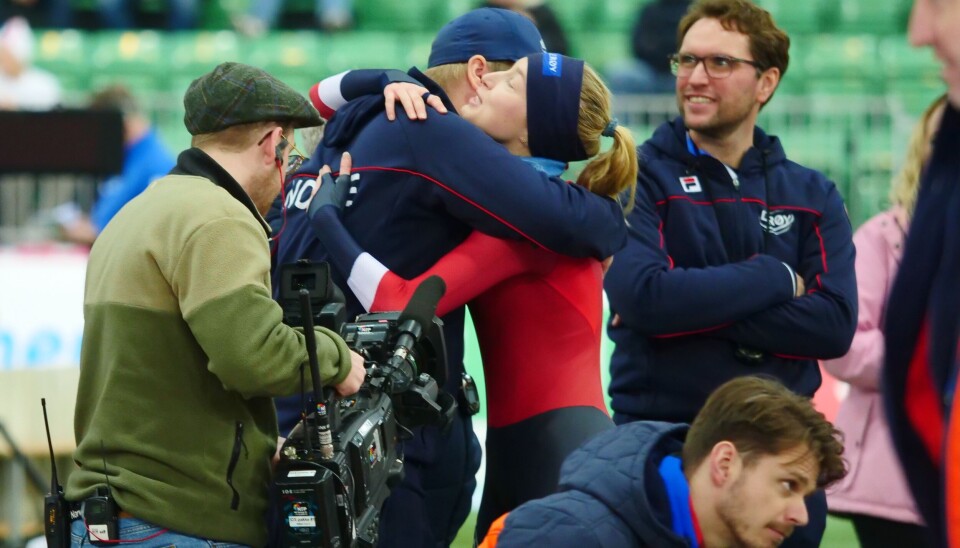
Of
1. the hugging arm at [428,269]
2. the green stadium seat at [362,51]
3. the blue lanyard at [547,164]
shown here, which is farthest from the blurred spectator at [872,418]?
the green stadium seat at [362,51]

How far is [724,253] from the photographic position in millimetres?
3893

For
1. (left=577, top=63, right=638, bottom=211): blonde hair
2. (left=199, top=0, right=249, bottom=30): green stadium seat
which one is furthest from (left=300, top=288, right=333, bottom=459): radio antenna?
(left=199, top=0, right=249, bottom=30): green stadium seat

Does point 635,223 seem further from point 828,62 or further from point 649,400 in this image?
point 828,62

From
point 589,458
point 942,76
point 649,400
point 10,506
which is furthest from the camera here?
point 10,506

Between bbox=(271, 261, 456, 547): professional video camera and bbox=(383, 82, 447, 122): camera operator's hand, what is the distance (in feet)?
1.30

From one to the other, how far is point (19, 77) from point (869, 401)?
25.4ft

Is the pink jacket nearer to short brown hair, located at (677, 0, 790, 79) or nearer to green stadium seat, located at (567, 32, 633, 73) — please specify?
short brown hair, located at (677, 0, 790, 79)

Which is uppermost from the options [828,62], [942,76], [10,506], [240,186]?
Answer: [942,76]

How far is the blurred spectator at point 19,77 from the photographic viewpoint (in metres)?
10.2

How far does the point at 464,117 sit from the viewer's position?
11.2 feet

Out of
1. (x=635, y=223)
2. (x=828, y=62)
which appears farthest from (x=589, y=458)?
(x=828, y=62)

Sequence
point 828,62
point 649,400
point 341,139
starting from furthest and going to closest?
point 828,62 → point 649,400 → point 341,139

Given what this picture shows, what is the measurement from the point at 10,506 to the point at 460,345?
3.16 meters

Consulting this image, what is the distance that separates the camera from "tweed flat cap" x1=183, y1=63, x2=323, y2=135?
9.60ft
